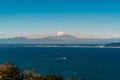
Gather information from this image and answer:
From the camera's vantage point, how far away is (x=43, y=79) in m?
61.8

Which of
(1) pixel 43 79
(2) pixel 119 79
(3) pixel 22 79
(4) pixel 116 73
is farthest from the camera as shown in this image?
(4) pixel 116 73

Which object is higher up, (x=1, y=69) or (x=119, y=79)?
(x=1, y=69)

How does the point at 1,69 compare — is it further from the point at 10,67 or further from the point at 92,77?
the point at 92,77

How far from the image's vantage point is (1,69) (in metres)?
70.9

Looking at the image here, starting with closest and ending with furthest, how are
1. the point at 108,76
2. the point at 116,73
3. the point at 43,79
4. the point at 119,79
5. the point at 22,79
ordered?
the point at 43,79 → the point at 22,79 → the point at 119,79 → the point at 108,76 → the point at 116,73

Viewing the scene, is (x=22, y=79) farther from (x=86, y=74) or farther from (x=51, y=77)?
(x=86, y=74)

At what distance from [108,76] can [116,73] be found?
885 centimetres

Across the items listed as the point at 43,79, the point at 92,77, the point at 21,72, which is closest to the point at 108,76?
the point at 92,77

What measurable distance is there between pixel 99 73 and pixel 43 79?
67.8 m

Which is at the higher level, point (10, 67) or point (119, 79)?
point (10, 67)

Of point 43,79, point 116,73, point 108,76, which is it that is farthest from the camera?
point 116,73

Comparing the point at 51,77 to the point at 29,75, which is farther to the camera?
the point at 29,75

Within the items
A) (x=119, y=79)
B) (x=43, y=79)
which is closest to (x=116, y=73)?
(x=119, y=79)

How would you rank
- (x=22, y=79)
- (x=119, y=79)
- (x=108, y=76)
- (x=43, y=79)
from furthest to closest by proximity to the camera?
(x=108, y=76) < (x=119, y=79) < (x=22, y=79) < (x=43, y=79)
